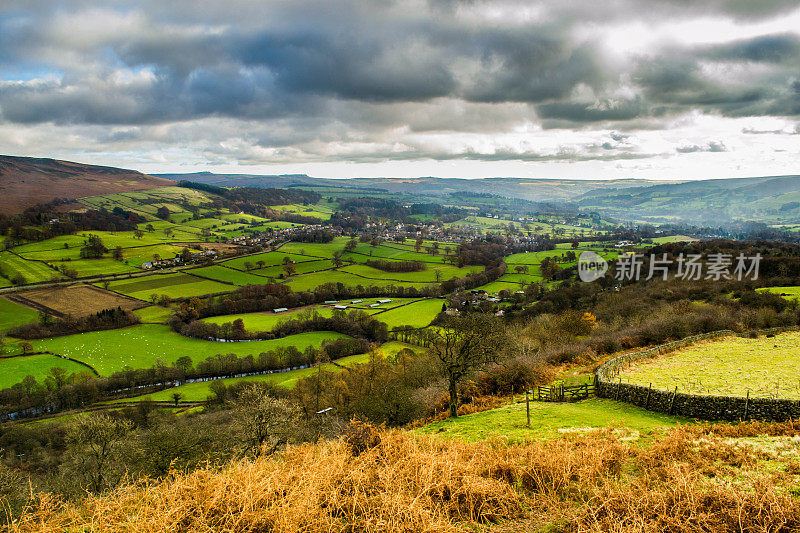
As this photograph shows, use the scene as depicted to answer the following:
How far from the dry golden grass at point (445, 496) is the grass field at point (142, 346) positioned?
5978 cm

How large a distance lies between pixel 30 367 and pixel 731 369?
8348cm

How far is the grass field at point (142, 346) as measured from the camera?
198 feet

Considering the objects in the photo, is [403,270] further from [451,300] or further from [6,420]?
[6,420]

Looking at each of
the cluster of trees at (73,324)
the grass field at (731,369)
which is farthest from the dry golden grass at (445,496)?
the cluster of trees at (73,324)

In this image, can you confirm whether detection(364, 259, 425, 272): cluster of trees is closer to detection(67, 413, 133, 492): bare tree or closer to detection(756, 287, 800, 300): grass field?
detection(756, 287, 800, 300): grass field

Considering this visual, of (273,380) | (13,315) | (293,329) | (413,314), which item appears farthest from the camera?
(413,314)

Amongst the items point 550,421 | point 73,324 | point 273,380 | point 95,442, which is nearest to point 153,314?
point 73,324

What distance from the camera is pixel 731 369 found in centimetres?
2212

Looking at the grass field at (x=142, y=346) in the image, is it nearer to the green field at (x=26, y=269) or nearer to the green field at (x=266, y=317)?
the green field at (x=266, y=317)

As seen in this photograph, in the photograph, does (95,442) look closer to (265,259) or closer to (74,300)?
(74,300)

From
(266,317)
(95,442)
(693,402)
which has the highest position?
(693,402)

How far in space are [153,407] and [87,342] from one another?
2966 centimetres

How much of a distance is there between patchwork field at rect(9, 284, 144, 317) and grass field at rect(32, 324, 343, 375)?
27.9 ft

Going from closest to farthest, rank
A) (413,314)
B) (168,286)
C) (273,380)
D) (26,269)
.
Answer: (273,380), (413,314), (168,286), (26,269)
